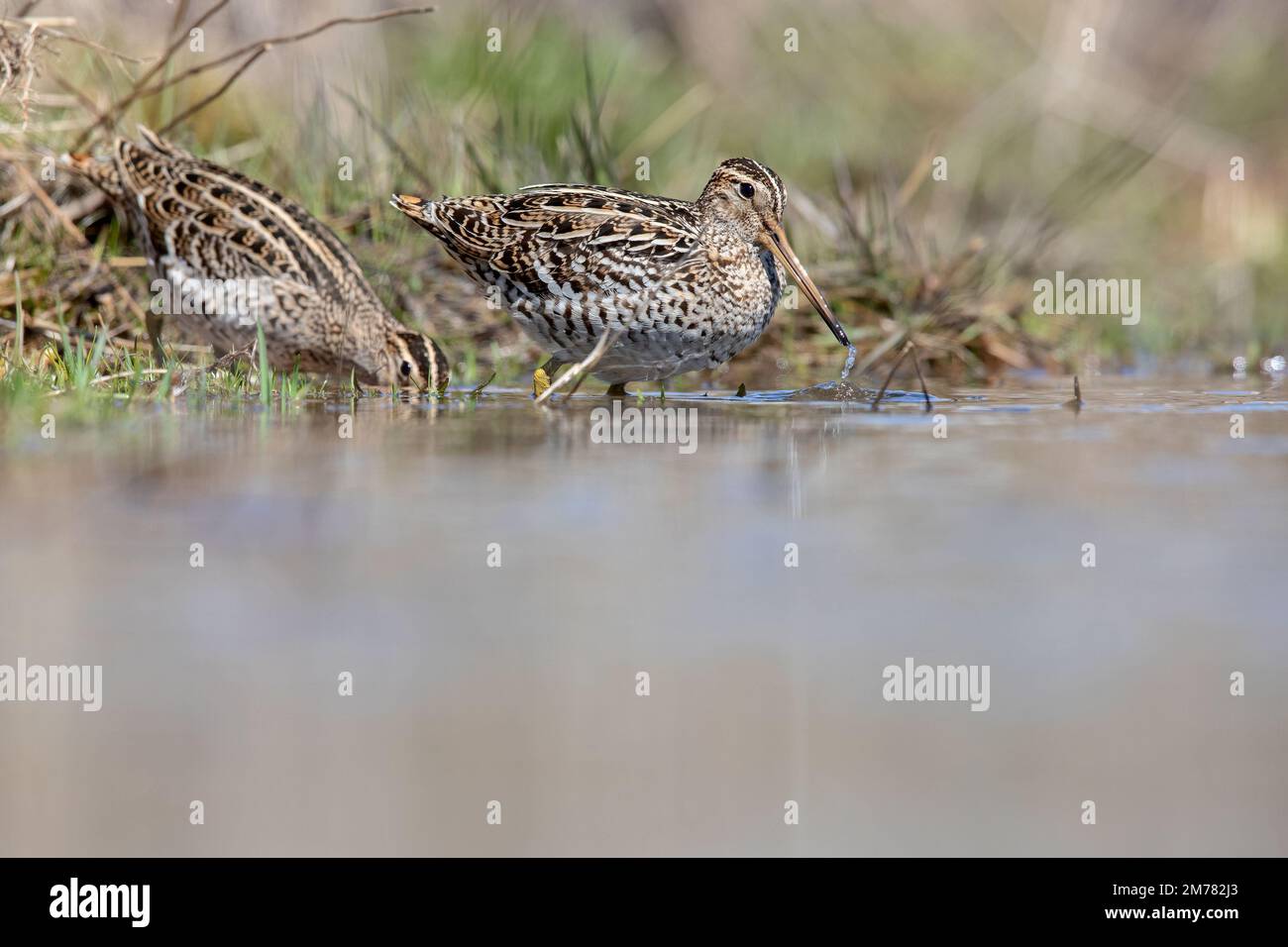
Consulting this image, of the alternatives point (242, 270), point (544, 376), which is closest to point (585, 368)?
point (544, 376)

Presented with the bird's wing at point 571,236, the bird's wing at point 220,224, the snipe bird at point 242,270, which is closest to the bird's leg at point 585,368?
the bird's wing at point 571,236

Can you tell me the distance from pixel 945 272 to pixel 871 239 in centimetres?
42

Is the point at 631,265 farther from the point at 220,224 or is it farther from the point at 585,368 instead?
→ the point at 220,224

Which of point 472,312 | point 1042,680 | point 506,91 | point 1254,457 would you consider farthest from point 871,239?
point 1042,680

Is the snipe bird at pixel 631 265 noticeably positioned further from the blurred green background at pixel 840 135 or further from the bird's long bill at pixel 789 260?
the blurred green background at pixel 840 135

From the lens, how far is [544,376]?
7.57 metres

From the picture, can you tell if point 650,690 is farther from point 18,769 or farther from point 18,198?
point 18,198

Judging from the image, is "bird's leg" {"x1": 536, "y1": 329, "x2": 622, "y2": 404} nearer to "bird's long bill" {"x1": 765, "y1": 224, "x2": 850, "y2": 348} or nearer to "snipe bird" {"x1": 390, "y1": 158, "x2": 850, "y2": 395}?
"snipe bird" {"x1": 390, "y1": 158, "x2": 850, "y2": 395}

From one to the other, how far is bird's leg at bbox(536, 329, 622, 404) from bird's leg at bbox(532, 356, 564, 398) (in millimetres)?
74

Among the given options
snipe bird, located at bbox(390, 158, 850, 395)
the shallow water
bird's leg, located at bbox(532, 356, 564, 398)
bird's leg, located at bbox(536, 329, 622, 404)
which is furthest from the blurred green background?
the shallow water

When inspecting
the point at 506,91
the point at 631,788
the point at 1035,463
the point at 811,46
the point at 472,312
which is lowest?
the point at 631,788

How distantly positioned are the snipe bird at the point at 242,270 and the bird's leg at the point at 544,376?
0.51 meters

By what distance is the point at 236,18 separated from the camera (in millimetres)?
11734

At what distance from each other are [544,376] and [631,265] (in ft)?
1.99
